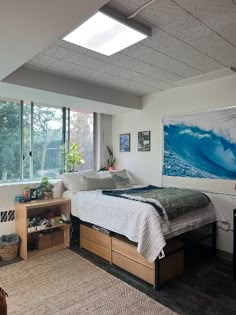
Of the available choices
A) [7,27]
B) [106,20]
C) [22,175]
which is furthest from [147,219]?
[22,175]

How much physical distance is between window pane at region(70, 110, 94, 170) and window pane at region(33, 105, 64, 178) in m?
0.27

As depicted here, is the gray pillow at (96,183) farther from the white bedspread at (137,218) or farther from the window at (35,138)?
the window at (35,138)

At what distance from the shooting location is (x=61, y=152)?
13.8ft

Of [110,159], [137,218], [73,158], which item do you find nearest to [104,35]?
[137,218]

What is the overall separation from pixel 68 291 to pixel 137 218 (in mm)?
983

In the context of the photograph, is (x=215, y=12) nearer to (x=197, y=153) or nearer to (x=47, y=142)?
(x=197, y=153)

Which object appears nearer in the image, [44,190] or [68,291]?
[68,291]

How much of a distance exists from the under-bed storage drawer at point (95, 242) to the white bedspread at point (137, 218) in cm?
17

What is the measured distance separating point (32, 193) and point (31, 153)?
703 millimetres

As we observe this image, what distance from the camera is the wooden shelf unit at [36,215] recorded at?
3.10 metres

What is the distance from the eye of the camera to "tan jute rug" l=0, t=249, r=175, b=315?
6.81ft

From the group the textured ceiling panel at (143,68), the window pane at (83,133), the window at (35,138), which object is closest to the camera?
the textured ceiling panel at (143,68)

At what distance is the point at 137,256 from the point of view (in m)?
2.58

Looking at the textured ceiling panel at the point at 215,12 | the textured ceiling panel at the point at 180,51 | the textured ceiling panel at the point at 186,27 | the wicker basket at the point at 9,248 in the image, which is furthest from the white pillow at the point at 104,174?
the textured ceiling panel at the point at 215,12
